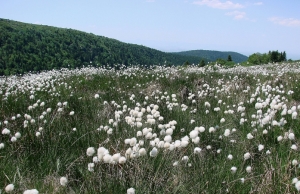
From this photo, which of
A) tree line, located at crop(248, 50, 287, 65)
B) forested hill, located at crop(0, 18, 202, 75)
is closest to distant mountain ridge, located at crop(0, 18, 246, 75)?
forested hill, located at crop(0, 18, 202, 75)

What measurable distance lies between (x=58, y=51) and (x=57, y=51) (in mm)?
481

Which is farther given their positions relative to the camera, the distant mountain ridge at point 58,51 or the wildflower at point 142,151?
the distant mountain ridge at point 58,51

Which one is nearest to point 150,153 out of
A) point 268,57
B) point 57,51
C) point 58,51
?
point 268,57

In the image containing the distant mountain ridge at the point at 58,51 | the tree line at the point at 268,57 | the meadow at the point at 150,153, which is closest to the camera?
the meadow at the point at 150,153

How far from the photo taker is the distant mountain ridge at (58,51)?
9069 cm

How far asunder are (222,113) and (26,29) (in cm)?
13718

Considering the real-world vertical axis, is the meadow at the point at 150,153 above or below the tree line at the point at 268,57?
below

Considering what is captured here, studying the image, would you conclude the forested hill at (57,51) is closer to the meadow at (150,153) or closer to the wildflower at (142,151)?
the meadow at (150,153)

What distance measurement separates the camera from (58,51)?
111m

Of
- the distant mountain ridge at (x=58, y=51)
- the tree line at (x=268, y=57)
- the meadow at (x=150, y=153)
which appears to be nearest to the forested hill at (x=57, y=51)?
the distant mountain ridge at (x=58, y=51)

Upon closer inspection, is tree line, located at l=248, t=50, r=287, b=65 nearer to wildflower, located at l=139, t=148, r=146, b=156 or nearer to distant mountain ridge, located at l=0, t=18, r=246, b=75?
distant mountain ridge, located at l=0, t=18, r=246, b=75

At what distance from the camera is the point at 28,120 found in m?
4.69

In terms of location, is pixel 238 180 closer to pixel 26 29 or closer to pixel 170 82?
pixel 170 82

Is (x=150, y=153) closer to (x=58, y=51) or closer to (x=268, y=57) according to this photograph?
(x=268, y=57)
